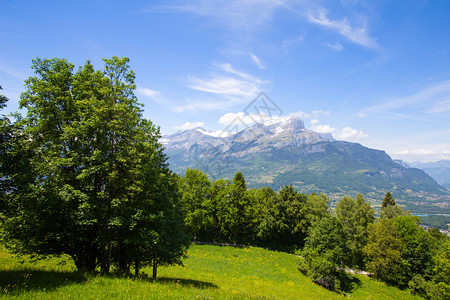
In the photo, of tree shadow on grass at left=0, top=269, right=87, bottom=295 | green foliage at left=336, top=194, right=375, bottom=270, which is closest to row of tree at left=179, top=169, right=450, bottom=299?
green foliage at left=336, top=194, right=375, bottom=270

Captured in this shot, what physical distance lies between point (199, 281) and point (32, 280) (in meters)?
16.3

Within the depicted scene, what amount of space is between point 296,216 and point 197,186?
2707 centimetres

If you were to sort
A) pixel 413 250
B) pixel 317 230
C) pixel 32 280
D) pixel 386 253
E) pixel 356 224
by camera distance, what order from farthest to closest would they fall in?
pixel 356 224 → pixel 413 250 → pixel 386 253 → pixel 317 230 → pixel 32 280

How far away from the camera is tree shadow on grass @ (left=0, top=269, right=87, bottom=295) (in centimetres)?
1027

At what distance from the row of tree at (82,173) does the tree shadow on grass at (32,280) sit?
2.13 metres

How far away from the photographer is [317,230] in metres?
39.2

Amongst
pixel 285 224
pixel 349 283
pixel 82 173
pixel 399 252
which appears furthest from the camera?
pixel 285 224

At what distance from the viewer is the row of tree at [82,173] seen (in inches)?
515

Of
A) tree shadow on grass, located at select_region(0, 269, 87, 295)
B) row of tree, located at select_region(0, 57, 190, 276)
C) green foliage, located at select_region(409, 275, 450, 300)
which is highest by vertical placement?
row of tree, located at select_region(0, 57, 190, 276)

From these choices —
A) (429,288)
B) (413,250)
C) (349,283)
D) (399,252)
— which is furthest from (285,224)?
(429,288)

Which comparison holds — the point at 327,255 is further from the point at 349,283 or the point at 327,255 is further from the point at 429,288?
the point at 429,288

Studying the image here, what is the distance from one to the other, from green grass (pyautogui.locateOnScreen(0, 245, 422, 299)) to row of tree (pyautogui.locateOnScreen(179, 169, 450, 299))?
13.5 feet

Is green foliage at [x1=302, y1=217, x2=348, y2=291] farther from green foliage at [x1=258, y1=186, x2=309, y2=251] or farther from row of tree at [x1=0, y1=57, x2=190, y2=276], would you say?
row of tree at [x1=0, y1=57, x2=190, y2=276]

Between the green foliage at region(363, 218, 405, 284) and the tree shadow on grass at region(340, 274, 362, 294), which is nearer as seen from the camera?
the tree shadow on grass at region(340, 274, 362, 294)
